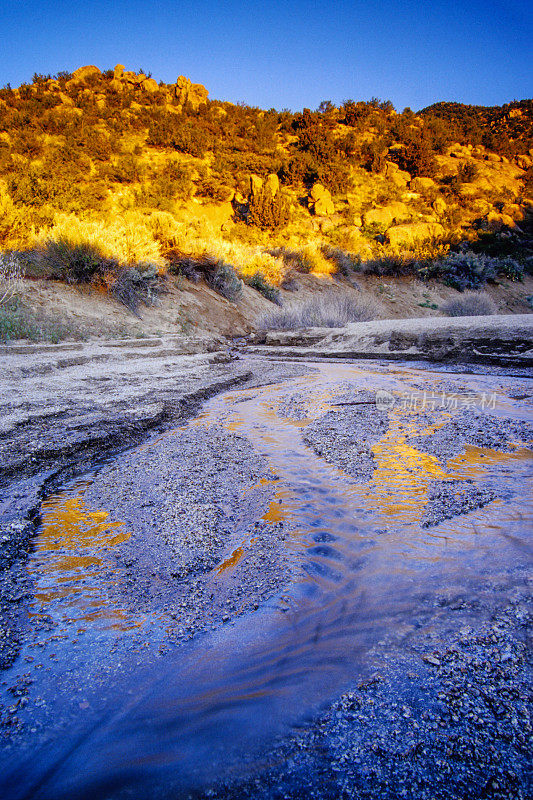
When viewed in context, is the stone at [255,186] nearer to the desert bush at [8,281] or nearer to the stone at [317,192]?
the stone at [317,192]

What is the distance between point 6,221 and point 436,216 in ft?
58.9

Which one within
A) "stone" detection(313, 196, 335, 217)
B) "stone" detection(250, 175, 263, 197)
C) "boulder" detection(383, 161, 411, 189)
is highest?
"boulder" detection(383, 161, 411, 189)

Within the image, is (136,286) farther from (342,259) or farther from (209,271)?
(342,259)

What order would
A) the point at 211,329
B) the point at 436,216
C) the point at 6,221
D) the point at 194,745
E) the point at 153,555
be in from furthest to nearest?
the point at 436,216 < the point at 211,329 < the point at 6,221 < the point at 153,555 < the point at 194,745

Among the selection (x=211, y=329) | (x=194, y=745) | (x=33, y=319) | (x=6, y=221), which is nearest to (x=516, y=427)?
(x=194, y=745)

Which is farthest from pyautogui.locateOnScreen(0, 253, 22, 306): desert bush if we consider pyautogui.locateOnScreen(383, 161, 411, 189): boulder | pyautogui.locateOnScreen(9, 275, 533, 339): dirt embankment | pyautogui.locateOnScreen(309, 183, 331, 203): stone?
pyautogui.locateOnScreen(383, 161, 411, 189): boulder

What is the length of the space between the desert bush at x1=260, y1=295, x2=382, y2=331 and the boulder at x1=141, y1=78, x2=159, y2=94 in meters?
19.9

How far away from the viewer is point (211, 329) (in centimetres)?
950

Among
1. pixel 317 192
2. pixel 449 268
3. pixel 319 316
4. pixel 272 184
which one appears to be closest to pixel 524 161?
pixel 449 268

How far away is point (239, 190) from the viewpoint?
55.9ft

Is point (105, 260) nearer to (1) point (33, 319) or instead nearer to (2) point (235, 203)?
(1) point (33, 319)

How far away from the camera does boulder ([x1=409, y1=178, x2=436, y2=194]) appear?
19.9 m

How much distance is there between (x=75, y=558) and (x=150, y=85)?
2866 centimetres

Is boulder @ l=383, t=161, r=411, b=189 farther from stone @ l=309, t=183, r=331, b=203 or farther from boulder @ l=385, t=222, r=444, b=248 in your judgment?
stone @ l=309, t=183, r=331, b=203
